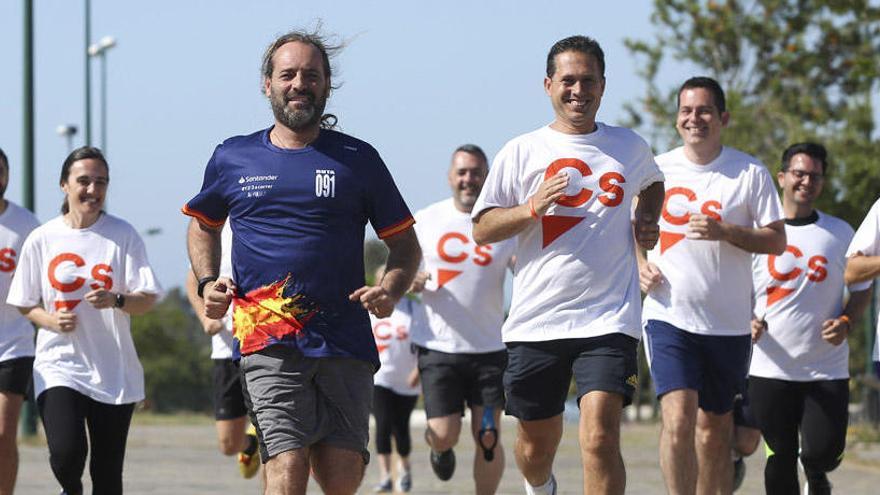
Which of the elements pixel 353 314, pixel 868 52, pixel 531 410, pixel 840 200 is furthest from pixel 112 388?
pixel 868 52

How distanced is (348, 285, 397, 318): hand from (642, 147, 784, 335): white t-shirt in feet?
11.9

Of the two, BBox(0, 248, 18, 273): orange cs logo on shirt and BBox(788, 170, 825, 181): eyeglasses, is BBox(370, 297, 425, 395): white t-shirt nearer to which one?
BBox(0, 248, 18, 273): orange cs logo on shirt

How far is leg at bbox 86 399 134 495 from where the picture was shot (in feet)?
34.5

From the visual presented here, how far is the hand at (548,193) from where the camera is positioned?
859 cm

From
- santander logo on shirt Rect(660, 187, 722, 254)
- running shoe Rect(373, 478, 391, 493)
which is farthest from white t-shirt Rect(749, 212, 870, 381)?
running shoe Rect(373, 478, 391, 493)

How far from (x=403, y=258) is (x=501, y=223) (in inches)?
52.8

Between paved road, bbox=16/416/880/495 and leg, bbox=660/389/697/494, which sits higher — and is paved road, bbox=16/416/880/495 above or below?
below

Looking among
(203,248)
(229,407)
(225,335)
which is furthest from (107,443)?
(229,407)

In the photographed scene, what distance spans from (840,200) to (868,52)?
13.3 meters

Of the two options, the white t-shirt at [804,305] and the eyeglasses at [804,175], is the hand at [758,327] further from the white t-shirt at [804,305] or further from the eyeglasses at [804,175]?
the eyeglasses at [804,175]

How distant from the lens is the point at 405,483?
16.6 meters

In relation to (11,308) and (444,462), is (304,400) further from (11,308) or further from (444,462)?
(444,462)

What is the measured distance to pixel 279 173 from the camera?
7.56 meters

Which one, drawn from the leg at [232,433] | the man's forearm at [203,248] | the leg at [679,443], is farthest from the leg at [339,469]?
the leg at [232,433]
